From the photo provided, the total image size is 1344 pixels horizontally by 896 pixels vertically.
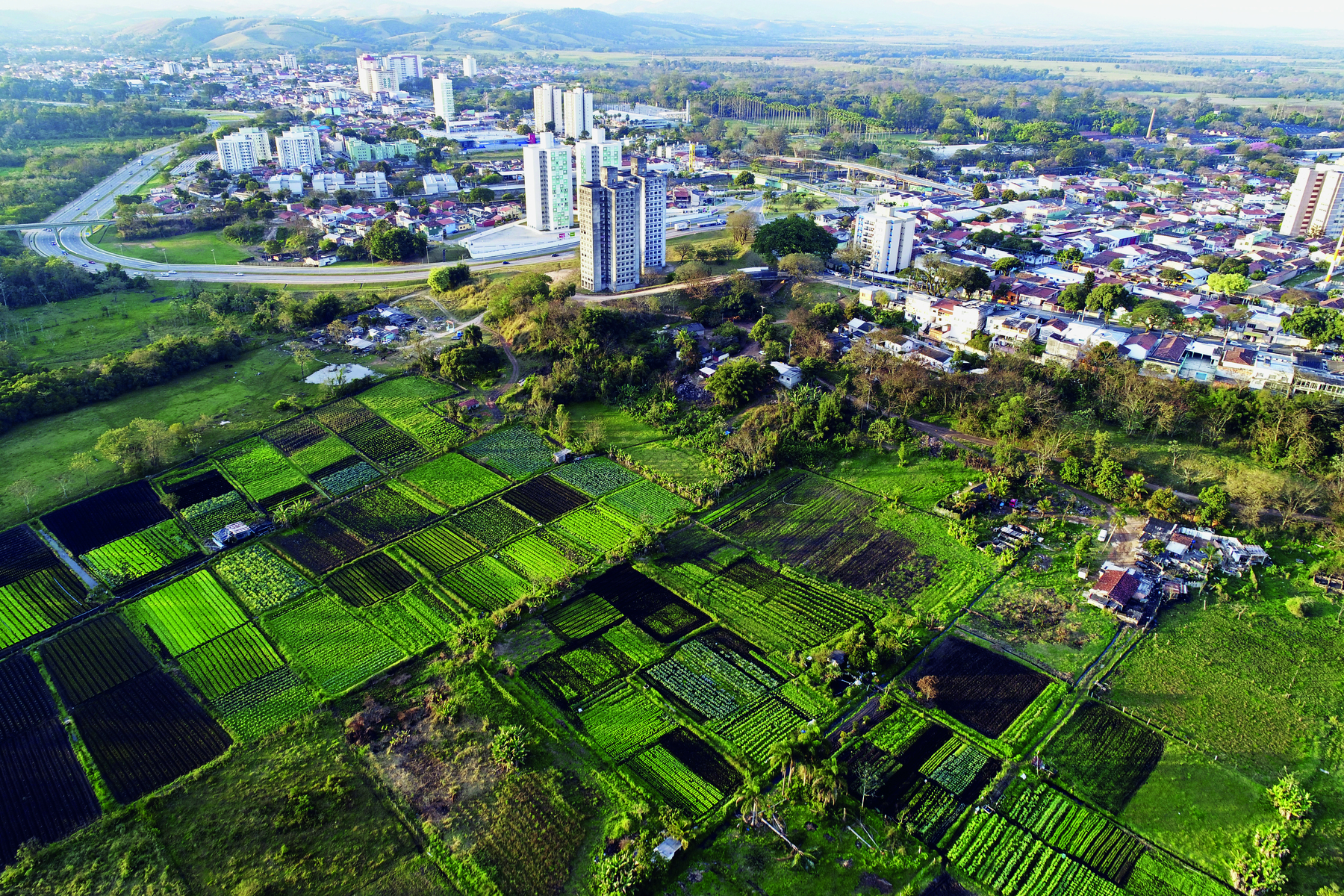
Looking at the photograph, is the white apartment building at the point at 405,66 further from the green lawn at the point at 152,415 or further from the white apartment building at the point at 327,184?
the green lawn at the point at 152,415

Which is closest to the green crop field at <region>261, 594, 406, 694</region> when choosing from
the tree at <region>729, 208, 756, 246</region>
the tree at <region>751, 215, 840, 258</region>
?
the tree at <region>751, 215, 840, 258</region>

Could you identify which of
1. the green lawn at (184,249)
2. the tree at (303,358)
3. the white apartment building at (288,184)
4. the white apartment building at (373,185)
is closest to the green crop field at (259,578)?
the tree at (303,358)

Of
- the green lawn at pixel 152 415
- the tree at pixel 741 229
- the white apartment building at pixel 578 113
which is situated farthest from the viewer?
the white apartment building at pixel 578 113

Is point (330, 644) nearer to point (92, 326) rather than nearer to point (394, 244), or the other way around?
point (92, 326)

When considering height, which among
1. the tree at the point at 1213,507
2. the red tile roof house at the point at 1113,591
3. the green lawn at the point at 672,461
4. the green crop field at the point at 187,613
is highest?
the tree at the point at 1213,507

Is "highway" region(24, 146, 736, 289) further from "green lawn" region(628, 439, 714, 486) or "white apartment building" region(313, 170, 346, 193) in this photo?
"green lawn" region(628, 439, 714, 486)

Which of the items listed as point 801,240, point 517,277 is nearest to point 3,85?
point 517,277
